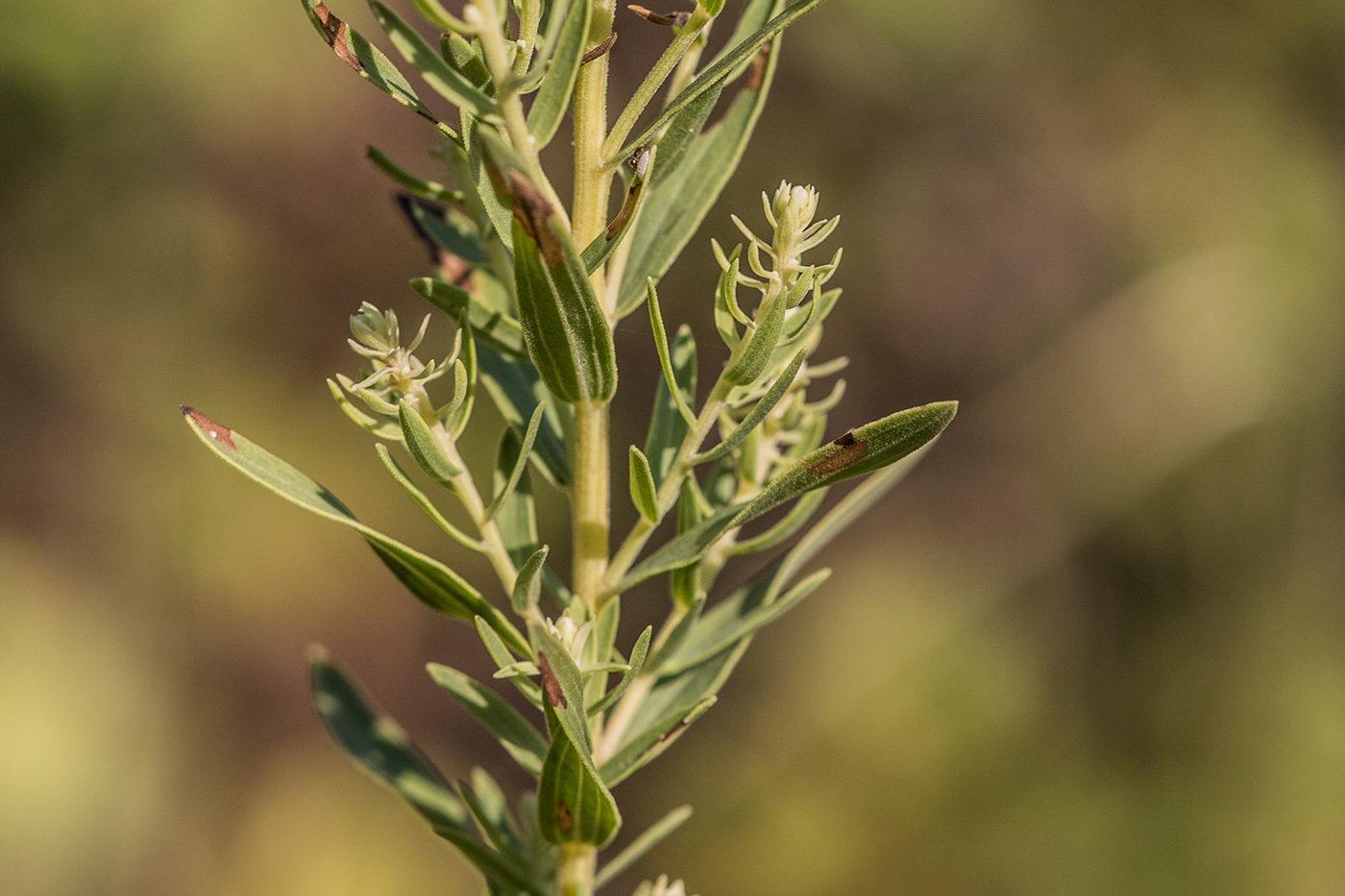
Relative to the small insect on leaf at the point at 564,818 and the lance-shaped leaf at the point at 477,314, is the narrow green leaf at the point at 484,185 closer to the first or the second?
the lance-shaped leaf at the point at 477,314

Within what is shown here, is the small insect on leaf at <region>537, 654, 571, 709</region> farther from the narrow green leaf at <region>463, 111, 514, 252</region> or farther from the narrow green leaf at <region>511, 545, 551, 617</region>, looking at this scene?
the narrow green leaf at <region>463, 111, 514, 252</region>

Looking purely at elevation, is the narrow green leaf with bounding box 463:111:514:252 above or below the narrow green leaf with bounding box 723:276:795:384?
above

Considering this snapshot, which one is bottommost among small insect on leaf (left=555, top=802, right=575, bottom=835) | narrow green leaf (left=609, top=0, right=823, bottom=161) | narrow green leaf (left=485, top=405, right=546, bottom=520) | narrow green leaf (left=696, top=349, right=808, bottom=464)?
small insect on leaf (left=555, top=802, right=575, bottom=835)

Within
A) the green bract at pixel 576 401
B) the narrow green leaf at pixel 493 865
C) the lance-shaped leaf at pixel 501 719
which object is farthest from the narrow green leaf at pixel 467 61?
the narrow green leaf at pixel 493 865

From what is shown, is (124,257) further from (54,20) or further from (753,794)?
(753,794)

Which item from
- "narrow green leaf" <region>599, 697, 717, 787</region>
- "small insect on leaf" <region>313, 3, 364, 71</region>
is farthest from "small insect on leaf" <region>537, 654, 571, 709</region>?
"small insect on leaf" <region>313, 3, 364, 71</region>

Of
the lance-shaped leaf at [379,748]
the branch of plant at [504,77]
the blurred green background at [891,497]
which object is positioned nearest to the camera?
the branch of plant at [504,77]

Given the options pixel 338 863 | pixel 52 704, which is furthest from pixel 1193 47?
pixel 52 704

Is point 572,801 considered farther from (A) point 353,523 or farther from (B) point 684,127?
(B) point 684,127
